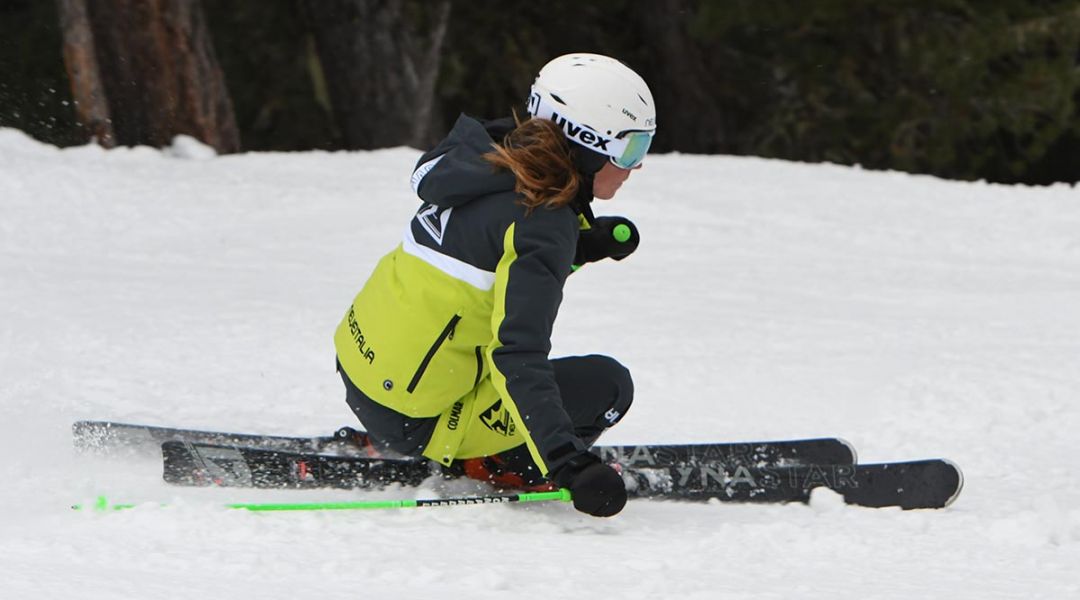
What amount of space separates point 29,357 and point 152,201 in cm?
341

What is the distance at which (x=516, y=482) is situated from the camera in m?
3.88

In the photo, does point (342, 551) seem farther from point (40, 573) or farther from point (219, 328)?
point (219, 328)

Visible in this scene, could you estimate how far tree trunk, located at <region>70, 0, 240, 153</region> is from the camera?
10680 mm

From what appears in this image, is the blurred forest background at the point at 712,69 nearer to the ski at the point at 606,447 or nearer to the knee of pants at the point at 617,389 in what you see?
the ski at the point at 606,447

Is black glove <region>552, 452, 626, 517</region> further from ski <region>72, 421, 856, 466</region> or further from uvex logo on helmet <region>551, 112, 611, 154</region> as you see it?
ski <region>72, 421, 856, 466</region>

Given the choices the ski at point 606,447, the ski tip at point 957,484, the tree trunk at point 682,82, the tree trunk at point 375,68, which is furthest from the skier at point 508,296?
the tree trunk at point 682,82

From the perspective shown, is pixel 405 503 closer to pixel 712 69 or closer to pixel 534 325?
pixel 534 325

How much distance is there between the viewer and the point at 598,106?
137 inches

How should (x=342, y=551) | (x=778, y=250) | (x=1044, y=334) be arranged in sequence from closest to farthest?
(x=342, y=551), (x=1044, y=334), (x=778, y=250)

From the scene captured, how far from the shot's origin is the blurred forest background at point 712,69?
45.9 ft

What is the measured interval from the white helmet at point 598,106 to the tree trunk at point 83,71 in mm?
7723

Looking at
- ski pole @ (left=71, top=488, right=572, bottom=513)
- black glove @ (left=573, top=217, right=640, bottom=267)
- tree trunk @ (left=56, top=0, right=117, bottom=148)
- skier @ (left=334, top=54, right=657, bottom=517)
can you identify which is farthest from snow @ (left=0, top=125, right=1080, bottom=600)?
tree trunk @ (left=56, top=0, right=117, bottom=148)

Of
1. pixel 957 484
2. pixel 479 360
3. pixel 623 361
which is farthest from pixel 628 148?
pixel 623 361

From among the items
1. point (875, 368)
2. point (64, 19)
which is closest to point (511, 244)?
point (875, 368)
